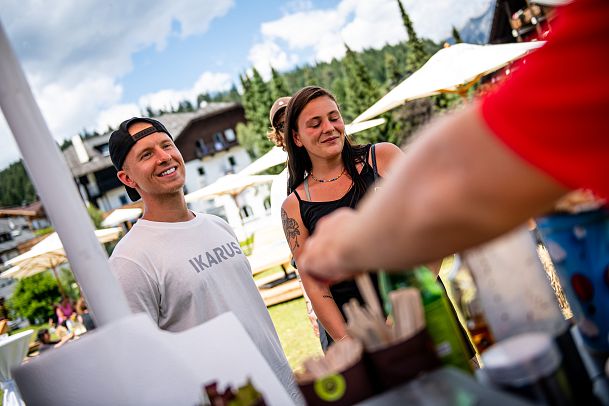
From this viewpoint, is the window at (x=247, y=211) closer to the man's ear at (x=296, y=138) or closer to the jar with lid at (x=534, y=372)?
the man's ear at (x=296, y=138)

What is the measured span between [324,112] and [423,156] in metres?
1.99

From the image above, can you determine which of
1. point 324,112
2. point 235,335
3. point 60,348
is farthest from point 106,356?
point 324,112

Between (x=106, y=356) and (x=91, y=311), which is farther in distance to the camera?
(x=91, y=311)

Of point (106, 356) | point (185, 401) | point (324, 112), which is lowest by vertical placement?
point (185, 401)

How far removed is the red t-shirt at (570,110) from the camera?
23.4 inches

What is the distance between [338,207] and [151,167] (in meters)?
0.98

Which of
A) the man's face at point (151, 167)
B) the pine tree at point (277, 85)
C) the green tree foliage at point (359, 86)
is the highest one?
the pine tree at point (277, 85)

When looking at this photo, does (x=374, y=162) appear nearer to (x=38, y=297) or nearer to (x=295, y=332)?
(x=295, y=332)

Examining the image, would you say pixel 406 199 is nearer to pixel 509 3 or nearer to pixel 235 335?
pixel 235 335

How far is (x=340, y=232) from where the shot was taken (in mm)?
834

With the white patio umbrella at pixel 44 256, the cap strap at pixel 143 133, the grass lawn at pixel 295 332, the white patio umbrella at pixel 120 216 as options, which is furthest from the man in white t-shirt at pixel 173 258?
the white patio umbrella at pixel 120 216

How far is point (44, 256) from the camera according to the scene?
1730 centimetres

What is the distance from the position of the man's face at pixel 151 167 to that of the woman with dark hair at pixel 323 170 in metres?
0.61

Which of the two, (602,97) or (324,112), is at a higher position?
(324,112)
